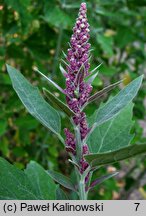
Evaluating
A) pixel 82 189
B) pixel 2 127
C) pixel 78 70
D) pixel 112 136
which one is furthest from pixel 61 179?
pixel 2 127

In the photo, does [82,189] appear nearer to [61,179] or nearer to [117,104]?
[61,179]

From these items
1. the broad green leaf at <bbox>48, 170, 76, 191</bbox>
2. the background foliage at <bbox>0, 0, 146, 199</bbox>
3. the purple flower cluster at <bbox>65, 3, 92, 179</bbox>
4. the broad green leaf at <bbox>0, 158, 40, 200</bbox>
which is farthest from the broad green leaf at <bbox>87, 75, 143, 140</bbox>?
the background foliage at <bbox>0, 0, 146, 199</bbox>

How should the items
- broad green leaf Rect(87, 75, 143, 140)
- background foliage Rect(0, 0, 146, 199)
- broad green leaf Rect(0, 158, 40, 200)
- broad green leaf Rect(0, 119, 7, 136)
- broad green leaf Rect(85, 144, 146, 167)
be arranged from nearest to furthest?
broad green leaf Rect(85, 144, 146, 167) < broad green leaf Rect(87, 75, 143, 140) < broad green leaf Rect(0, 158, 40, 200) < broad green leaf Rect(0, 119, 7, 136) < background foliage Rect(0, 0, 146, 199)

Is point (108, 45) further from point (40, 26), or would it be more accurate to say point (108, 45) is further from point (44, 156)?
point (44, 156)

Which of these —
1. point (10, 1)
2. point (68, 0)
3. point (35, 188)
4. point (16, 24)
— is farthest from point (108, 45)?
point (35, 188)

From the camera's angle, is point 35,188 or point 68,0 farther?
point 68,0

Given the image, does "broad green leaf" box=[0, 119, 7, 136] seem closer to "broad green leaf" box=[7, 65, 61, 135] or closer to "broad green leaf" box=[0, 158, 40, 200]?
"broad green leaf" box=[0, 158, 40, 200]
